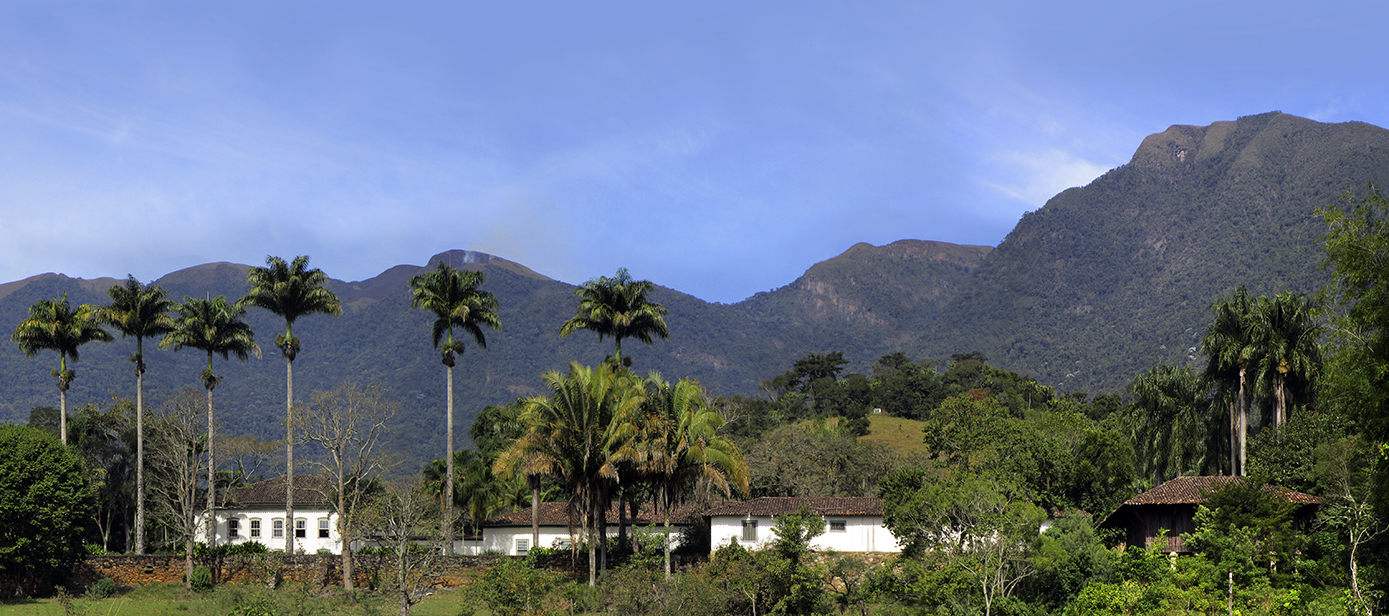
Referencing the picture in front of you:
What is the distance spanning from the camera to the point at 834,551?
45219 millimetres

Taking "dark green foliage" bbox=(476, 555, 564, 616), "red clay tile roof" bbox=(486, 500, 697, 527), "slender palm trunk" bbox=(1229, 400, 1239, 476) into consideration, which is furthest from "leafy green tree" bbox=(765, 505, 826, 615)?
"slender palm trunk" bbox=(1229, 400, 1239, 476)

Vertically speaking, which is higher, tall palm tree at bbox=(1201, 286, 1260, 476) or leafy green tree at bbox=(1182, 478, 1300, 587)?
tall palm tree at bbox=(1201, 286, 1260, 476)

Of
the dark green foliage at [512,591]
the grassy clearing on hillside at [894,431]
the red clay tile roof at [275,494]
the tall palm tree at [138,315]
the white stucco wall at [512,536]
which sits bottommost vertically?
the white stucco wall at [512,536]

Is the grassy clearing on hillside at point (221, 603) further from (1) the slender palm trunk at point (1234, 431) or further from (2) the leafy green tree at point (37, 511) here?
(1) the slender palm trunk at point (1234, 431)

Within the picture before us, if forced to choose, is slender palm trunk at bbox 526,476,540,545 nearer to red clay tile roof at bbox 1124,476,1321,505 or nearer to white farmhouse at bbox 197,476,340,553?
white farmhouse at bbox 197,476,340,553

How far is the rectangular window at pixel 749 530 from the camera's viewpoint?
47125mm

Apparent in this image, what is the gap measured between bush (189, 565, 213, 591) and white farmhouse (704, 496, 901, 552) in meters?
21.9

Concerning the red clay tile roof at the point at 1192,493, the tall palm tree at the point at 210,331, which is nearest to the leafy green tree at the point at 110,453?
the tall palm tree at the point at 210,331

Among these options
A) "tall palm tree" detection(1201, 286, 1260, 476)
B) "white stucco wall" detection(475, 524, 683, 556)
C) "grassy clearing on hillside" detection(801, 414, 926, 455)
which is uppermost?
"tall palm tree" detection(1201, 286, 1260, 476)

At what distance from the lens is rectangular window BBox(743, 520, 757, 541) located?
47.1 m

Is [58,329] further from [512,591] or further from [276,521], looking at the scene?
[512,591]

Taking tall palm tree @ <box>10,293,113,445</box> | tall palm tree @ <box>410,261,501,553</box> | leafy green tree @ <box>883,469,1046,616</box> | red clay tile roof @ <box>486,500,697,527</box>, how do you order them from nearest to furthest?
leafy green tree @ <box>883,469,1046,616</box>
tall palm tree @ <box>410,261,501,553</box>
tall palm tree @ <box>10,293,113,445</box>
red clay tile roof @ <box>486,500,697,527</box>

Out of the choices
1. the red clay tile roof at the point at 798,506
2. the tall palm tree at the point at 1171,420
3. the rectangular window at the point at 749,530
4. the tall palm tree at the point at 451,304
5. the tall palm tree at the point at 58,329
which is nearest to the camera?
the red clay tile roof at the point at 798,506

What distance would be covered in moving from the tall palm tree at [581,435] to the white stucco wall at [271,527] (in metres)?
24.5
